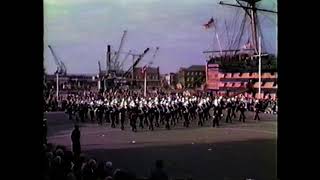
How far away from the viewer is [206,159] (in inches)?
749

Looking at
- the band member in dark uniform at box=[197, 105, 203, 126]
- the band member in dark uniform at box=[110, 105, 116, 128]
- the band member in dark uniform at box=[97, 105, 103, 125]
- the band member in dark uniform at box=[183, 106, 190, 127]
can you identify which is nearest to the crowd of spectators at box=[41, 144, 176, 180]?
the band member in dark uniform at box=[183, 106, 190, 127]

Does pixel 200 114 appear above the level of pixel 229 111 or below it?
below

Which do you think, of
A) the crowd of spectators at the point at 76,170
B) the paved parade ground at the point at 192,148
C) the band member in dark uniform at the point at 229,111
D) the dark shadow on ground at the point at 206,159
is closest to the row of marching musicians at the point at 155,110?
the band member in dark uniform at the point at 229,111

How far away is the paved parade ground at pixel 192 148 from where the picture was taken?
1644cm

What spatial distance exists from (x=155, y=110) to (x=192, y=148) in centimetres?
1082

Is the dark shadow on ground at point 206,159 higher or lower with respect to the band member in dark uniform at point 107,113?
Answer: lower

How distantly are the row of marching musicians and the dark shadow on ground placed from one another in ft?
29.8

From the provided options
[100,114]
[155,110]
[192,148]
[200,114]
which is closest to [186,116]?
[200,114]

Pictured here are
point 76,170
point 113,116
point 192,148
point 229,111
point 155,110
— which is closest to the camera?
point 76,170

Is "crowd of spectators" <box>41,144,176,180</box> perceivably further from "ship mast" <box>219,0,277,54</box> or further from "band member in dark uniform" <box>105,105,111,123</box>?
"ship mast" <box>219,0,277,54</box>

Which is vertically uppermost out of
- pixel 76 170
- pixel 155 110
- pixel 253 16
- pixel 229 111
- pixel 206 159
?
pixel 253 16

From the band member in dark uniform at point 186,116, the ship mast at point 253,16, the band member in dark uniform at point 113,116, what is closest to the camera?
the band member in dark uniform at point 186,116

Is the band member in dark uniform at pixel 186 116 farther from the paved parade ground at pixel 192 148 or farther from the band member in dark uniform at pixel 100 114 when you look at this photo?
the band member in dark uniform at pixel 100 114

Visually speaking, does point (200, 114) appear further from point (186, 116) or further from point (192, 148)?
point (192, 148)
